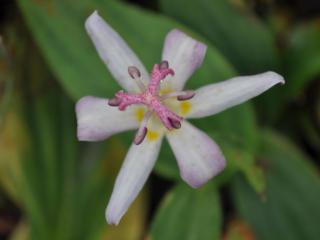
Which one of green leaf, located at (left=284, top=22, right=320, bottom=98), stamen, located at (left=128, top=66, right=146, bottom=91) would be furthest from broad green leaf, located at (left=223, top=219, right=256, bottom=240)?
stamen, located at (left=128, top=66, right=146, bottom=91)

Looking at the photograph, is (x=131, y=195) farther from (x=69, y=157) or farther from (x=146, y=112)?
(x=69, y=157)

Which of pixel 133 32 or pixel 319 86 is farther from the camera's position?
pixel 319 86

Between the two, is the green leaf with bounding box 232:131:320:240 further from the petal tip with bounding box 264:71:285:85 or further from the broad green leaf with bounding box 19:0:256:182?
the petal tip with bounding box 264:71:285:85

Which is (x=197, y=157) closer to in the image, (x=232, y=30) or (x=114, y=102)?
(x=114, y=102)

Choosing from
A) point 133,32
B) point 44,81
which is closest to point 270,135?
point 133,32

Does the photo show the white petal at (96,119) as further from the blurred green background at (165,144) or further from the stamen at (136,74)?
the blurred green background at (165,144)

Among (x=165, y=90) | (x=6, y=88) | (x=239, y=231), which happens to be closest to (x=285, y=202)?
(x=239, y=231)
